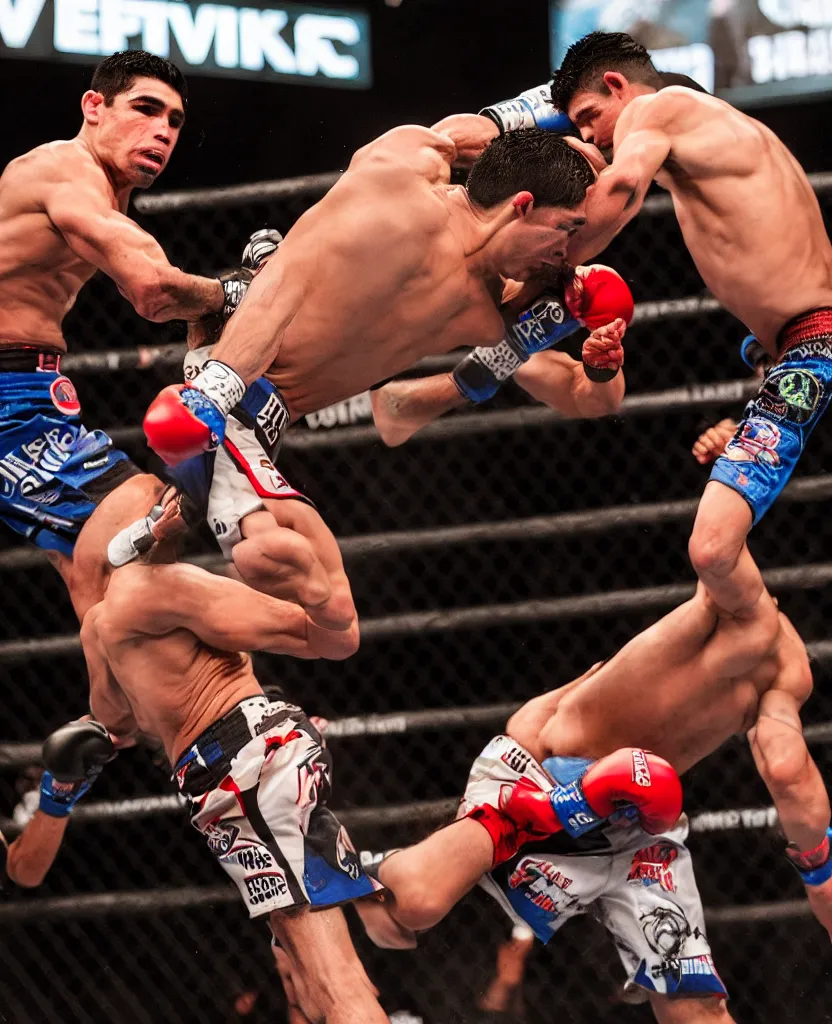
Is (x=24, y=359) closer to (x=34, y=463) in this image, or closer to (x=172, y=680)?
(x=34, y=463)

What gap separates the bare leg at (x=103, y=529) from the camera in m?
2.82

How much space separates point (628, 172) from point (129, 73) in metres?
0.99

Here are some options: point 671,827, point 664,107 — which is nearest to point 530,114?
point 664,107

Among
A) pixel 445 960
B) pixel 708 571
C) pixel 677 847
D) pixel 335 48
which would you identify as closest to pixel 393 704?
pixel 445 960

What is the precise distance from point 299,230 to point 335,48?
1.34m

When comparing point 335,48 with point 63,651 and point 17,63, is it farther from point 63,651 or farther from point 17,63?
point 63,651

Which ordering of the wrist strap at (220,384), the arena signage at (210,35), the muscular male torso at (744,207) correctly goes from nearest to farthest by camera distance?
the wrist strap at (220,384), the muscular male torso at (744,207), the arena signage at (210,35)

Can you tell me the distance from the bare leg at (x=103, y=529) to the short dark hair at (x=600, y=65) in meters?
1.07

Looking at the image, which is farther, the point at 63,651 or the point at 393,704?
the point at 393,704

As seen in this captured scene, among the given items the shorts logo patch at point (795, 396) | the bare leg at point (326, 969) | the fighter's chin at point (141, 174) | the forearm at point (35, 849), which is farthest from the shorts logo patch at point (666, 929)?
the fighter's chin at point (141, 174)

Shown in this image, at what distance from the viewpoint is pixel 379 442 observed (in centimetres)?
337

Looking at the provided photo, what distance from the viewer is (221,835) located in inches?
106

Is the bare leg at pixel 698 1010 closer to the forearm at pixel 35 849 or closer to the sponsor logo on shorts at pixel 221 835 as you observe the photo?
the sponsor logo on shorts at pixel 221 835

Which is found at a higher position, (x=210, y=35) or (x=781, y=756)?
(x=210, y=35)
